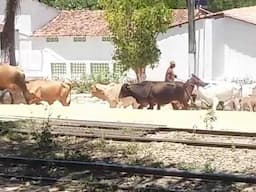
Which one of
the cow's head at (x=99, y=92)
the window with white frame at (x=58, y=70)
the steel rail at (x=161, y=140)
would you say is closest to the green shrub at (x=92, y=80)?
the window with white frame at (x=58, y=70)

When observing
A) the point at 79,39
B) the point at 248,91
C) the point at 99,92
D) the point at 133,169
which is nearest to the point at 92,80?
the point at 79,39

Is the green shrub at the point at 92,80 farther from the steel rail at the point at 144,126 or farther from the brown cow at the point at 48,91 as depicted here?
the steel rail at the point at 144,126

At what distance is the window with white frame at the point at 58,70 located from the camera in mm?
36125

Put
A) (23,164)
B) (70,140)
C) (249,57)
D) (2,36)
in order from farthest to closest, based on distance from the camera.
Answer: (249,57) → (2,36) → (70,140) → (23,164)

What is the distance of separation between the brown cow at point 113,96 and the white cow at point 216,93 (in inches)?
89.2

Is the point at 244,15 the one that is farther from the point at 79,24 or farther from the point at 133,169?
the point at 133,169

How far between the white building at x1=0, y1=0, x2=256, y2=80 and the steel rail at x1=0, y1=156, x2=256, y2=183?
2206cm

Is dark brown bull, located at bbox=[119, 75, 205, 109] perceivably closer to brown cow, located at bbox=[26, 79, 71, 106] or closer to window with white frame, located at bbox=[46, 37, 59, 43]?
brown cow, located at bbox=[26, 79, 71, 106]

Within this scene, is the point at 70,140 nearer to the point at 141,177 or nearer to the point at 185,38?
the point at 141,177

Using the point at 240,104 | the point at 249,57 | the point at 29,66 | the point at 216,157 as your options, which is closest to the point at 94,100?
the point at 240,104

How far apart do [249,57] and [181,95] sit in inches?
485

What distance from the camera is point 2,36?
27969 mm

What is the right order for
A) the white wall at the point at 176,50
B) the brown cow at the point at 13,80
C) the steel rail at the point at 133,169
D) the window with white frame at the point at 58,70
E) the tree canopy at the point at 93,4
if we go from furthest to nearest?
the tree canopy at the point at 93,4
the window with white frame at the point at 58,70
the white wall at the point at 176,50
the brown cow at the point at 13,80
the steel rail at the point at 133,169

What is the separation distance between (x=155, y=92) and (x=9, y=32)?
388 inches
